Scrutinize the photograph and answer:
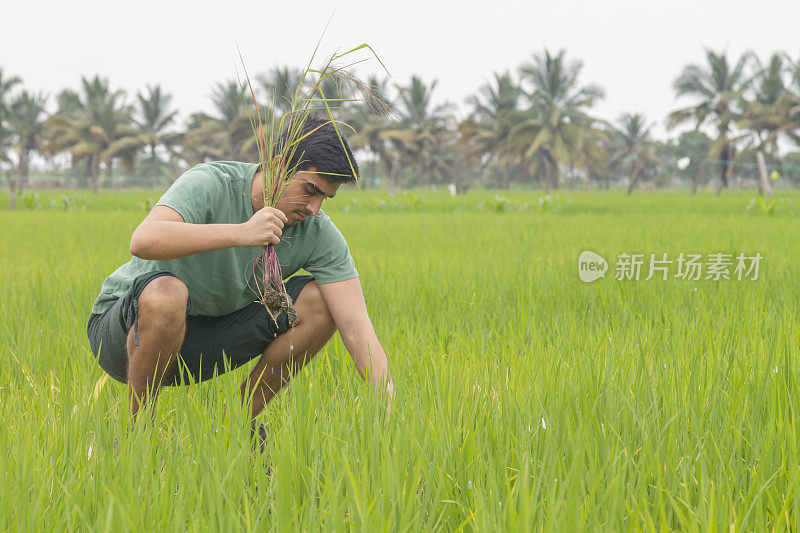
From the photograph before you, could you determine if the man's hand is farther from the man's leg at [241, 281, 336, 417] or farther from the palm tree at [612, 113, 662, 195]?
the palm tree at [612, 113, 662, 195]

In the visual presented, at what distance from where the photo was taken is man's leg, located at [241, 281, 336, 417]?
67.5 inches

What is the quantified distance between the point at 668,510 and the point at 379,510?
492mm

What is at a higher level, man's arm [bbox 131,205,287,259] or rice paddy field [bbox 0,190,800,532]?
man's arm [bbox 131,205,287,259]

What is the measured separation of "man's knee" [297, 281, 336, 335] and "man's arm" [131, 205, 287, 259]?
12.4 inches

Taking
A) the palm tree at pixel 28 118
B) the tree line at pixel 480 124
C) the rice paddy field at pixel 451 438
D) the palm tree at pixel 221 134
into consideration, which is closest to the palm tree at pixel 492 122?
the tree line at pixel 480 124

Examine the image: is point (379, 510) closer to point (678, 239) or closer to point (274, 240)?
point (274, 240)

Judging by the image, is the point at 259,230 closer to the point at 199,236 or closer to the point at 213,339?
the point at 199,236

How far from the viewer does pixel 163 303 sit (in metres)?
1.50

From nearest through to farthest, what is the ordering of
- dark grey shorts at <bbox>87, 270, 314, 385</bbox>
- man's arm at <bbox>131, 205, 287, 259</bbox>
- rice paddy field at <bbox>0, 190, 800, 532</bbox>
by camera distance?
1. rice paddy field at <bbox>0, 190, 800, 532</bbox>
2. man's arm at <bbox>131, 205, 287, 259</bbox>
3. dark grey shorts at <bbox>87, 270, 314, 385</bbox>

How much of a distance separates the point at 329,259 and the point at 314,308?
139 mm

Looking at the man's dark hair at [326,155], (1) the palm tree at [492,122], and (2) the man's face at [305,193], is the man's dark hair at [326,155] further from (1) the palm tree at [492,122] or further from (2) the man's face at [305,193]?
(1) the palm tree at [492,122]

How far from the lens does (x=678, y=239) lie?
5.52 meters
